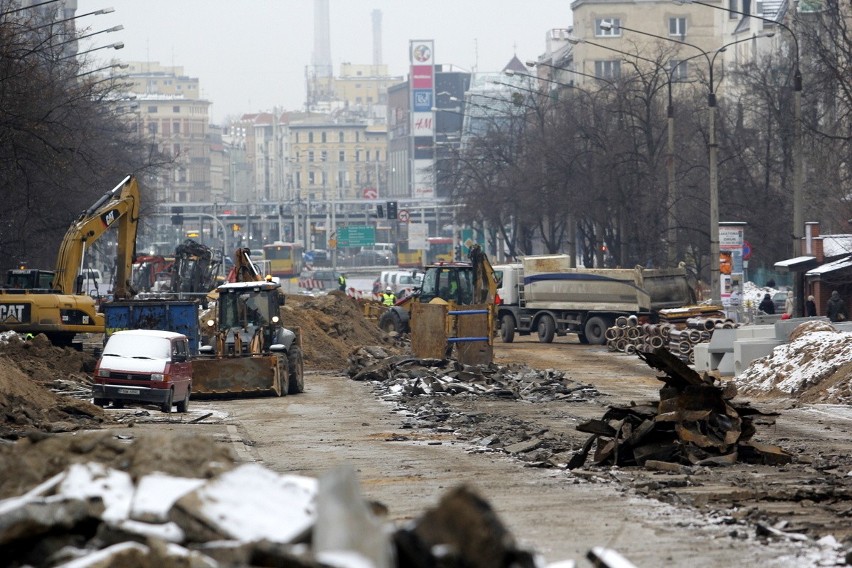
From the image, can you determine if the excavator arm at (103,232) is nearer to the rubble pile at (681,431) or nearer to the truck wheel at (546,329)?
the truck wheel at (546,329)

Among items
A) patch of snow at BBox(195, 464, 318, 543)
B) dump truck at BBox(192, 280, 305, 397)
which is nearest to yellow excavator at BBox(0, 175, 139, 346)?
dump truck at BBox(192, 280, 305, 397)

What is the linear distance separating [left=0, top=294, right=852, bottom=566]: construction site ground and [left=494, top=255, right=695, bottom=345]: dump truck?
1393cm

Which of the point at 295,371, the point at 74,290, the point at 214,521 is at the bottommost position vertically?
the point at 295,371

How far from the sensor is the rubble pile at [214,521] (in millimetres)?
6961

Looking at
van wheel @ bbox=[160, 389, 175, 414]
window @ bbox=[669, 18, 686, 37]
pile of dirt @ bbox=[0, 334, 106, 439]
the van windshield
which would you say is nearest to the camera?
pile of dirt @ bbox=[0, 334, 106, 439]

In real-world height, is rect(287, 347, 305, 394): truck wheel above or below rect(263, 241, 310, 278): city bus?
below

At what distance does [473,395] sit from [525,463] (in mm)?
12581

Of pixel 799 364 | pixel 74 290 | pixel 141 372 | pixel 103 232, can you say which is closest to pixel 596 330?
pixel 103 232

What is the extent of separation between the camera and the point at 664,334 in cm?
4378

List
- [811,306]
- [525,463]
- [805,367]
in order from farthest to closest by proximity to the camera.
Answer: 1. [811,306]
2. [805,367]
3. [525,463]

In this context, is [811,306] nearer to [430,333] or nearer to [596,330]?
[596,330]

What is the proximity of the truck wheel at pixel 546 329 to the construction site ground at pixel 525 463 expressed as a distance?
688 inches

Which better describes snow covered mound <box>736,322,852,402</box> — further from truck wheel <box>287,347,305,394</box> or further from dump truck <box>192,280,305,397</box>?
dump truck <box>192,280,305,397</box>

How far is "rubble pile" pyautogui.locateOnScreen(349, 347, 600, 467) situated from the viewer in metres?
19.3
